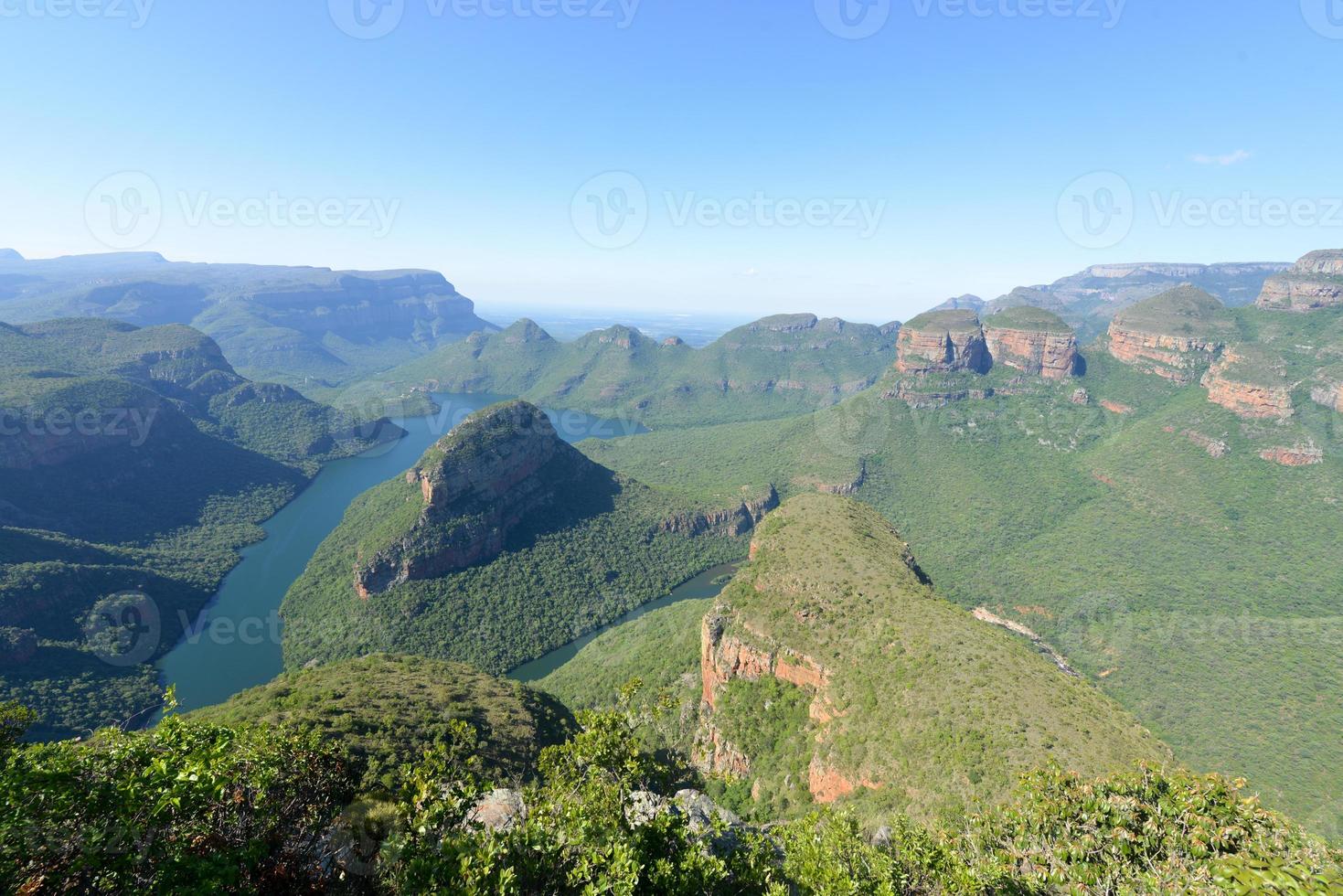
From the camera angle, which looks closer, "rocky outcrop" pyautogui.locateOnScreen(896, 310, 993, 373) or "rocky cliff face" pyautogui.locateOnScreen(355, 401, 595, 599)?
"rocky cliff face" pyautogui.locateOnScreen(355, 401, 595, 599)

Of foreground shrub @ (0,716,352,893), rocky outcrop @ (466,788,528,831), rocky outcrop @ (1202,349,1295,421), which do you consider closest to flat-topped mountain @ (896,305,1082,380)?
rocky outcrop @ (1202,349,1295,421)

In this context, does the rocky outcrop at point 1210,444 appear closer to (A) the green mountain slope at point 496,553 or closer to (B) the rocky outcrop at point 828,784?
(A) the green mountain slope at point 496,553

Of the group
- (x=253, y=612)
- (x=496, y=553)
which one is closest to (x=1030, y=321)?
(x=496, y=553)

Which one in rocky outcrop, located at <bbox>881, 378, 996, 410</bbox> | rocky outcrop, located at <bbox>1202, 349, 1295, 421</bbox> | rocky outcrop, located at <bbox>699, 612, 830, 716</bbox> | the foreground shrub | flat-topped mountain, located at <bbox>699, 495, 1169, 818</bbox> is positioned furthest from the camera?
rocky outcrop, located at <bbox>881, 378, 996, 410</bbox>

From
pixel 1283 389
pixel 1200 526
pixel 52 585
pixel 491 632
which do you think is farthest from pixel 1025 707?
pixel 1283 389

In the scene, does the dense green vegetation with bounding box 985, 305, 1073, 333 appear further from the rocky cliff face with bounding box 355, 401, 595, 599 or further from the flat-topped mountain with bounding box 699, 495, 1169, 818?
the rocky cliff face with bounding box 355, 401, 595, 599

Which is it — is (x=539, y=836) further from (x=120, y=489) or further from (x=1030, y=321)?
(x=1030, y=321)

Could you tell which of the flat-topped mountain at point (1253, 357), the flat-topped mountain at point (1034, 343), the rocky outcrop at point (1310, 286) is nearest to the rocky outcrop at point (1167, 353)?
the flat-topped mountain at point (1253, 357)

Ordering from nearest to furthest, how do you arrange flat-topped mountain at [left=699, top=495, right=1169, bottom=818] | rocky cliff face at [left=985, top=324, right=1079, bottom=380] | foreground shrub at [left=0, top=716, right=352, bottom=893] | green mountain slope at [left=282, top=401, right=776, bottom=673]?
foreground shrub at [left=0, top=716, right=352, bottom=893] → flat-topped mountain at [left=699, top=495, right=1169, bottom=818] → green mountain slope at [left=282, top=401, right=776, bottom=673] → rocky cliff face at [left=985, top=324, right=1079, bottom=380]
